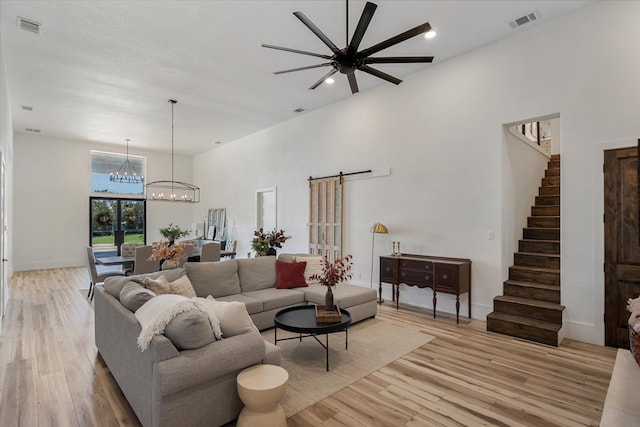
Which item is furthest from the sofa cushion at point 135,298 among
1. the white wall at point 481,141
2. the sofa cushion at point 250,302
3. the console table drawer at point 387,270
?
the white wall at point 481,141

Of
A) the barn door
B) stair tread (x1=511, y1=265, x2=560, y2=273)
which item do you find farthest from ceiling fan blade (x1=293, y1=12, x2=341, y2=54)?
the barn door

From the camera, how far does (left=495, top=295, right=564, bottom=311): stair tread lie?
3.98 m

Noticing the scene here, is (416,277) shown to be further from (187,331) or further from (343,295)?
(187,331)

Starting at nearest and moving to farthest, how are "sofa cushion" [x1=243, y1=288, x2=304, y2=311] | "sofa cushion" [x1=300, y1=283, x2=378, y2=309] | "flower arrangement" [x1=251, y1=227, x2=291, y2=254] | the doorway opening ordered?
"sofa cushion" [x1=243, y1=288, x2=304, y2=311], "sofa cushion" [x1=300, y1=283, x2=378, y2=309], "flower arrangement" [x1=251, y1=227, x2=291, y2=254], the doorway opening

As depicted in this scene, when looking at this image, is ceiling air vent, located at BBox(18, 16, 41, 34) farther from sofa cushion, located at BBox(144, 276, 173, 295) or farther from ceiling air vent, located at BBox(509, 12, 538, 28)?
ceiling air vent, located at BBox(509, 12, 538, 28)

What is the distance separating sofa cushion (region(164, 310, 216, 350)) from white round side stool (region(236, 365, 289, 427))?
1.25 feet

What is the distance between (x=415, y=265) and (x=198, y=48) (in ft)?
14.9

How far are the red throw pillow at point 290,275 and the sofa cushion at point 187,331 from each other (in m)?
2.55

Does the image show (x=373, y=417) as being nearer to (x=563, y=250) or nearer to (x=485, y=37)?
(x=563, y=250)

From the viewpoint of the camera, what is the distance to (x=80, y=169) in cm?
999

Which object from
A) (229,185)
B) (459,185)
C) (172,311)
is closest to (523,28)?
(459,185)

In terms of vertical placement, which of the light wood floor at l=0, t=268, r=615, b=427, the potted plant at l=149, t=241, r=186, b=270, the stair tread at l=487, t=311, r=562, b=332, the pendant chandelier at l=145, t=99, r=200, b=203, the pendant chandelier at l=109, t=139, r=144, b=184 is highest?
the pendant chandelier at l=109, t=139, r=144, b=184

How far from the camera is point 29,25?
159 inches

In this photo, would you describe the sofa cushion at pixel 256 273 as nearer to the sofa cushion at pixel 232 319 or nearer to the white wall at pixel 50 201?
the sofa cushion at pixel 232 319
